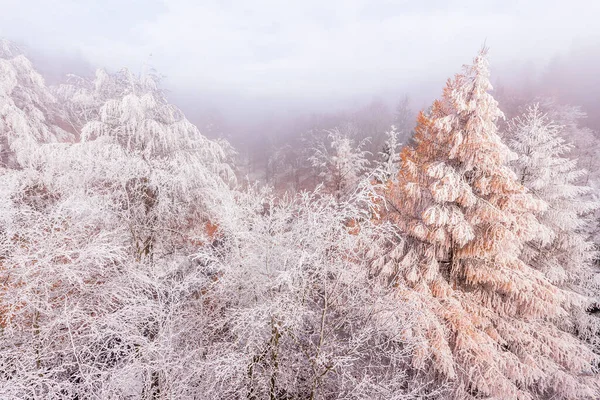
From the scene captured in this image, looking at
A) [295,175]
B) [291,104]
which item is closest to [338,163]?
[295,175]

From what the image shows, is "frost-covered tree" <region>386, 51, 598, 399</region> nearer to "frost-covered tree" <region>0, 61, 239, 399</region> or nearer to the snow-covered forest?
the snow-covered forest

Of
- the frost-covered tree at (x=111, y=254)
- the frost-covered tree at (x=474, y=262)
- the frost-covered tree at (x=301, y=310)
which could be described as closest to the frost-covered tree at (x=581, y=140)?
the frost-covered tree at (x=474, y=262)

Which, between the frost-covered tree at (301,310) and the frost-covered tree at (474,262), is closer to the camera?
the frost-covered tree at (301,310)

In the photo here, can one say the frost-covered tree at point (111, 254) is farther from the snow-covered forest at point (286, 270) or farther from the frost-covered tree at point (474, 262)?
the frost-covered tree at point (474, 262)

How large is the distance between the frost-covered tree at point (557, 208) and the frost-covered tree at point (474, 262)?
10.7ft

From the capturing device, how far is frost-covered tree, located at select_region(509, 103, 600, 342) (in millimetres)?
9203

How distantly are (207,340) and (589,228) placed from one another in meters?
15.8

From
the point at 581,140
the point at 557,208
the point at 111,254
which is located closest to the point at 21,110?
the point at 111,254

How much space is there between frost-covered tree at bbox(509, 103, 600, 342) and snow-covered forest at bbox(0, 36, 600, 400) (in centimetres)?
6

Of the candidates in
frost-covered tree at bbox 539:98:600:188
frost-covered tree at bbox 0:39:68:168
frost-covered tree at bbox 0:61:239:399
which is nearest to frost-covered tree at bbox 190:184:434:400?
frost-covered tree at bbox 0:61:239:399

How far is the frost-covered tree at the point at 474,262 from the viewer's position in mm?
6230

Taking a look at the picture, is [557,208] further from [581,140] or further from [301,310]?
[581,140]

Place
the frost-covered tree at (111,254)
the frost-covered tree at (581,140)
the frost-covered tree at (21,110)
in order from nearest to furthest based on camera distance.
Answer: the frost-covered tree at (111,254)
the frost-covered tree at (21,110)
the frost-covered tree at (581,140)

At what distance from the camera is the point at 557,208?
31.0 feet
